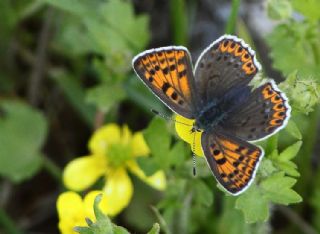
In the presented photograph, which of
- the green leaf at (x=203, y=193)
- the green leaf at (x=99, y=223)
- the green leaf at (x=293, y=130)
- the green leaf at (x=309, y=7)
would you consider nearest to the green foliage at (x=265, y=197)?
the green leaf at (x=293, y=130)

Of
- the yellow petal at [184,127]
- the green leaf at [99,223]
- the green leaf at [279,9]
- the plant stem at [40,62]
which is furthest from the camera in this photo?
the plant stem at [40,62]

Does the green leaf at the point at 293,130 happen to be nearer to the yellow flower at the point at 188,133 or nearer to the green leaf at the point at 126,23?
the yellow flower at the point at 188,133

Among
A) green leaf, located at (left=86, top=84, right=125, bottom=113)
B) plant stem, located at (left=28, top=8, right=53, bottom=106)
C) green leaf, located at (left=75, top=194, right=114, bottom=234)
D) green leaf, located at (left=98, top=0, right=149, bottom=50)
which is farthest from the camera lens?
plant stem, located at (left=28, top=8, right=53, bottom=106)

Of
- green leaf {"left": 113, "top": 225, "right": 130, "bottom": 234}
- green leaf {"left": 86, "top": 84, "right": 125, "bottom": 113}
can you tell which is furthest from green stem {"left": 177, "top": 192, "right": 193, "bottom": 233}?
green leaf {"left": 113, "top": 225, "right": 130, "bottom": 234}

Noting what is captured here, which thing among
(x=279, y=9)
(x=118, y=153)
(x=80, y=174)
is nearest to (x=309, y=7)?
(x=279, y=9)

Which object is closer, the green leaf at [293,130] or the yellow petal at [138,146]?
the green leaf at [293,130]

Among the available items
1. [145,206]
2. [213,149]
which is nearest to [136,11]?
[145,206]

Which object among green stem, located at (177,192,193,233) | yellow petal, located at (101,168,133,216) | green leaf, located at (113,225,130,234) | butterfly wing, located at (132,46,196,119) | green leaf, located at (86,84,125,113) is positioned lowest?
green stem, located at (177,192,193,233)

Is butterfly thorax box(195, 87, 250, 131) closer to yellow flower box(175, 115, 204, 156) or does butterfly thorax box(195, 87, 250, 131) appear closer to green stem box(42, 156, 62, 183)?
yellow flower box(175, 115, 204, 156)
